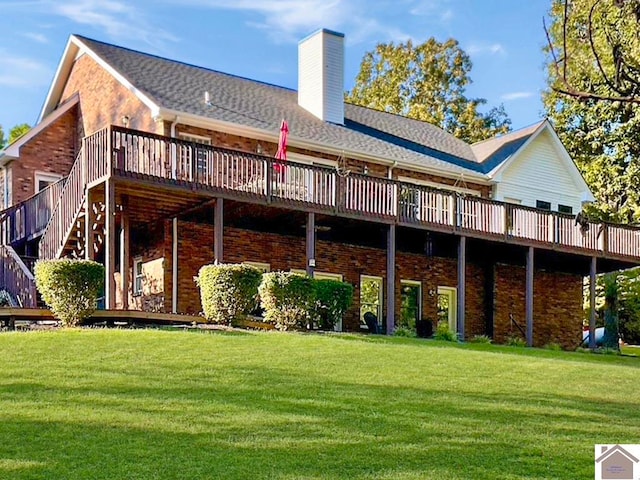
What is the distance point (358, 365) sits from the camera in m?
12.8

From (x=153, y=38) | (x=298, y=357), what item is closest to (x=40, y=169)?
(x=153, y=38)

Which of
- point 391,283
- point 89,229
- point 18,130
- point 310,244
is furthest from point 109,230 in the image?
point 18,130

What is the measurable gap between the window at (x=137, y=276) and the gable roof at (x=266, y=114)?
369cm

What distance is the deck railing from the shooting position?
17438mm

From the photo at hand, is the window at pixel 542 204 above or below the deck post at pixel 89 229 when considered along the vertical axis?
above

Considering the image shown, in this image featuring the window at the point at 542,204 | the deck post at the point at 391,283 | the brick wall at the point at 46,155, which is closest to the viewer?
the deck post at the point at 391,283

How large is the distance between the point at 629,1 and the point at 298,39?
705 inches

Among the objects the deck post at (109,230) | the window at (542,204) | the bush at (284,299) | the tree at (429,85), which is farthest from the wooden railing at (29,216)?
the tree at (429,85)

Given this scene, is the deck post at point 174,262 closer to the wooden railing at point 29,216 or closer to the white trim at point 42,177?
the wooden railing at point 29,216

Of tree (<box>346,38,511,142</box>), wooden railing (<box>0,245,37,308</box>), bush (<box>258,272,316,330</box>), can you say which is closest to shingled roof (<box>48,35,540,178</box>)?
wooden railing (<box>0,245,37,308</box>)

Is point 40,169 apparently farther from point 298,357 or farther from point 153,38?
point 298,357

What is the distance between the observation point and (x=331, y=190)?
20.0 metres

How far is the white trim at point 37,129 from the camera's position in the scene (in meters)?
23.0

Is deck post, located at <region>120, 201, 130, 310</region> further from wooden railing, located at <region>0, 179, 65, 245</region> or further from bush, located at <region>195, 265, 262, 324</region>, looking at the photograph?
bush, located at <region>195, 265, 262, 324</region>
